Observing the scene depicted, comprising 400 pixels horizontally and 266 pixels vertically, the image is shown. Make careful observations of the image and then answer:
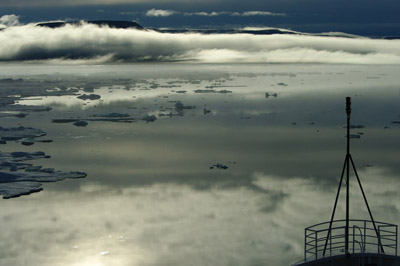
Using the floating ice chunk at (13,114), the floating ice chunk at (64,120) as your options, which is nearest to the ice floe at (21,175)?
the floating ice chunk at (64,120)

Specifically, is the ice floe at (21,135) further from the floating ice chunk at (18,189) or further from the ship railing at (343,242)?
the ship railing at (343,242)

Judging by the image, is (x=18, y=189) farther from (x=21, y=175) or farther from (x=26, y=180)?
(x=21, y=175)

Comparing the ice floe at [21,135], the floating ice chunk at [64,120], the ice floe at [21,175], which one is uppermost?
the ice floe at [21,175]

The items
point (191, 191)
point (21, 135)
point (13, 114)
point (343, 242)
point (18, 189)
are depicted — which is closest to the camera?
point (343, 242)

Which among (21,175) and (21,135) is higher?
(21,175)

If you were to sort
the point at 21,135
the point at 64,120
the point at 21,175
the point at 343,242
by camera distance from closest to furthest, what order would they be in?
the point at 343,242 < the point at 21,175 < the point at 21,135 < the point at 64,120

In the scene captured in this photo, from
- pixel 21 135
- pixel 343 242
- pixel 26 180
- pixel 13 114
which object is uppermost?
pixel 343 242

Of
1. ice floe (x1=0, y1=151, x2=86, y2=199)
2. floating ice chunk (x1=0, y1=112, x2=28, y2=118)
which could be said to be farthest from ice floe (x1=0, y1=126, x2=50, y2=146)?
floating ice chunk (x1=0, y1=112, x2=28, y2=118)

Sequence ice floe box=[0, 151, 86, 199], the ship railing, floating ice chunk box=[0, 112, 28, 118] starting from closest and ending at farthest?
1. the ship railing
2. ice floe box=[0, 151, 86, 199]
3. floating ice chunk box=[0, 112, 28, 118]

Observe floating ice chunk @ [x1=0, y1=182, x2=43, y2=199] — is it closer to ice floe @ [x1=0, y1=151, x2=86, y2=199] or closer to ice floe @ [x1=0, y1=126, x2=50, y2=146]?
ice floe @ [x1=0, y1=151, x2=86, y2=199]


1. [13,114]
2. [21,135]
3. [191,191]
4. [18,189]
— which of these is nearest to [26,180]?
[18,189]

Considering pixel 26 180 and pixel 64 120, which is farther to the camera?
pixel 64 120

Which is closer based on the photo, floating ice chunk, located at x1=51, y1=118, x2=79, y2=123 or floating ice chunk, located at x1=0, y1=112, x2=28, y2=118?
floating ice chunk, located at x1=51, y1=118, x2=79, y2=123
